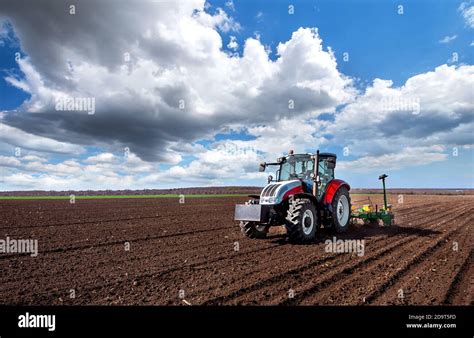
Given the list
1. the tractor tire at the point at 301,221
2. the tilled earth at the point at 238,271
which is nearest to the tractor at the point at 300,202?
the tractor tire at the point at 301,221

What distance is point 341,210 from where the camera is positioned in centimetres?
1084

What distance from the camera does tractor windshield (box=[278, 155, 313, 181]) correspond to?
988 centimetres

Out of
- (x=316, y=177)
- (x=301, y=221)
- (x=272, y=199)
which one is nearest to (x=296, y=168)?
(x=316, y=177)

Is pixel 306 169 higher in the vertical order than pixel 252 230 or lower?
higher

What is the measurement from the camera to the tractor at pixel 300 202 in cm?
846

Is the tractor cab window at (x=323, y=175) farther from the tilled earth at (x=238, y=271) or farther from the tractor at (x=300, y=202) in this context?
the tilled earth at (x=238, y=271)

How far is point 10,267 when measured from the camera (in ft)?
22.0

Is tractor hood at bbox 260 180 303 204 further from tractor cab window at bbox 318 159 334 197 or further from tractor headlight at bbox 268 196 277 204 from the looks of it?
tractor cab window at bbox 318 159 334 197

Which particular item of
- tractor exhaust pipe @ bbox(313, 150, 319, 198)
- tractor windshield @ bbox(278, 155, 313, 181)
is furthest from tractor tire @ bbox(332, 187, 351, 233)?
tractor windshield @ bbox(278, 155, 313, 181)

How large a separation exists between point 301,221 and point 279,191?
104 cm

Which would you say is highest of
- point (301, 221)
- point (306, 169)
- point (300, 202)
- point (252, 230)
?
point (306, 169)

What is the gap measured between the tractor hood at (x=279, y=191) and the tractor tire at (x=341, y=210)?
1.52m

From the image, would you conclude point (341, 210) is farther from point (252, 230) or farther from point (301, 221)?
point (252, 230)
